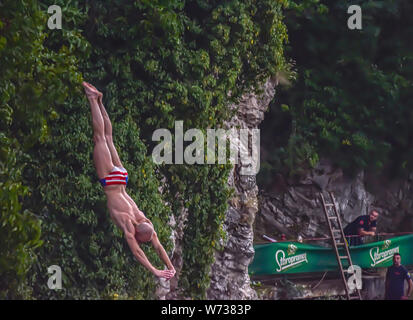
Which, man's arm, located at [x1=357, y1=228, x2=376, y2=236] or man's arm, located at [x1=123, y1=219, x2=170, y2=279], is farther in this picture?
man's arm, located at [x1=357, y1=228, x2=376, y2=236]

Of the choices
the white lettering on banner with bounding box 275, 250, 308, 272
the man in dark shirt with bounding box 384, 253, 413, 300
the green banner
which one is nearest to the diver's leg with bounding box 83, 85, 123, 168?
the green banner

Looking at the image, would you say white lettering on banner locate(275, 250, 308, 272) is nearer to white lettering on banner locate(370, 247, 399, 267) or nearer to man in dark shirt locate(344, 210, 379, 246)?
man in dark shirt locate(344, 210, 379, 246)

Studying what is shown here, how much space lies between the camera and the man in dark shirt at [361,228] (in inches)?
611

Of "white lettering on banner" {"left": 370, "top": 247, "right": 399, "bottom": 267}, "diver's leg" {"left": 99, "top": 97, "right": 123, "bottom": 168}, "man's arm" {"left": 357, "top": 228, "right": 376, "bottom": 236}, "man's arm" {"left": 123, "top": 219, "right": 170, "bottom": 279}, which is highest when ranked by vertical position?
"diver's leg" {"left": 99, "top": 97, "right": 123, "bottom": 168}

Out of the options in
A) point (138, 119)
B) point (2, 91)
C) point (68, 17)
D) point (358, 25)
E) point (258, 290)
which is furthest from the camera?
point (358, 25)

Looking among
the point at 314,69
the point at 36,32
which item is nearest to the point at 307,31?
the point at 314,69

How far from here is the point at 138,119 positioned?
9961 mm

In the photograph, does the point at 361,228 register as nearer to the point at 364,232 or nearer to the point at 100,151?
the point at 364,232

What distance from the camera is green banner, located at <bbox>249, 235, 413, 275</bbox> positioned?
1445cm

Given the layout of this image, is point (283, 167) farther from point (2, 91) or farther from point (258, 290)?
point (2, 91)

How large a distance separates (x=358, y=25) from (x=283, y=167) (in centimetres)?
334

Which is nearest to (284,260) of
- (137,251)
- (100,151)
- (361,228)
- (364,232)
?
(364,232)

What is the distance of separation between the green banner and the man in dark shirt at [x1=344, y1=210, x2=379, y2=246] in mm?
319

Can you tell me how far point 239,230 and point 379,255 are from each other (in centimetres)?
490
